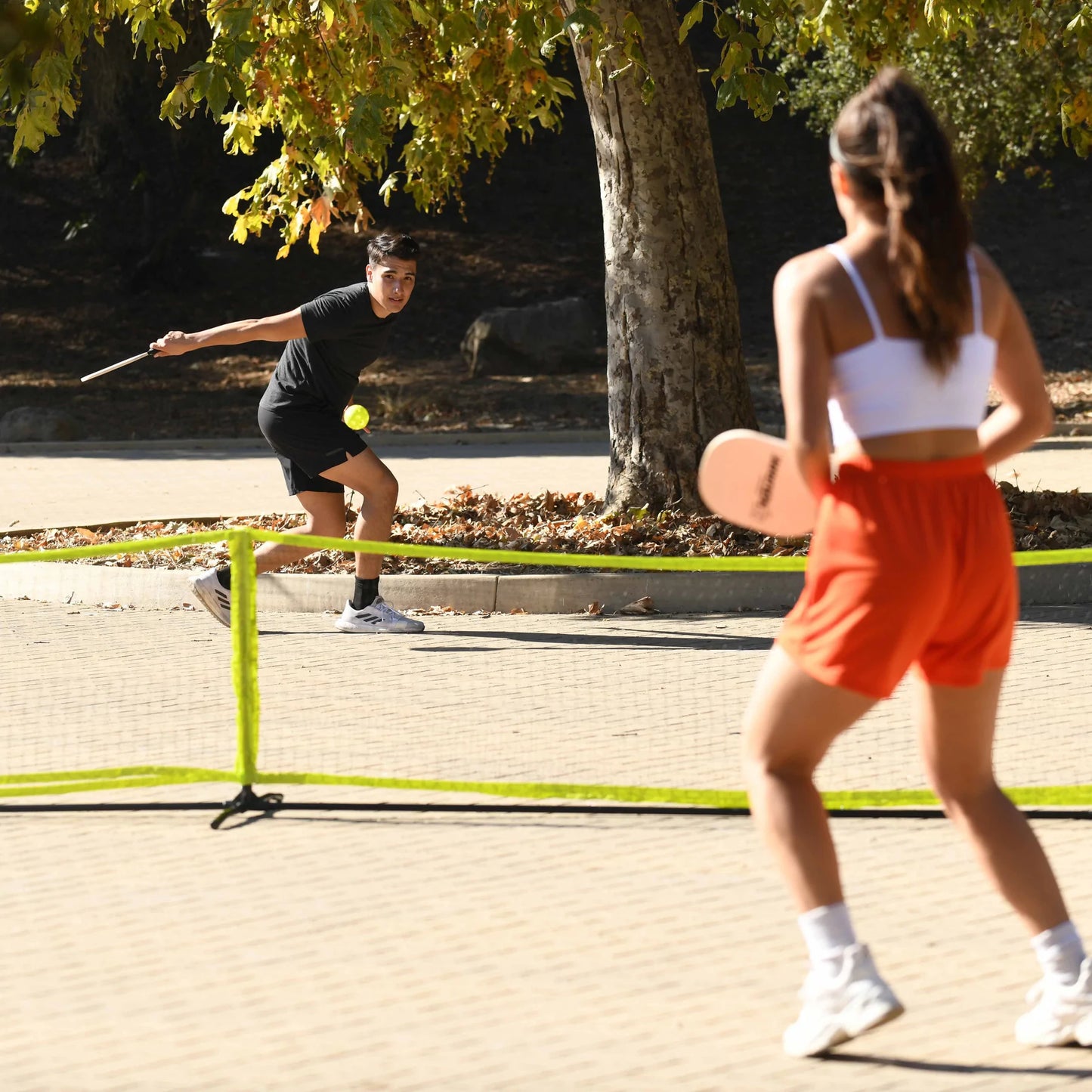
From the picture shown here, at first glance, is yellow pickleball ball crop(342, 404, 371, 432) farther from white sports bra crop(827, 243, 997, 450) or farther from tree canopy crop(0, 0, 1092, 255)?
white sports bra crop(827, 243, 997, 450)

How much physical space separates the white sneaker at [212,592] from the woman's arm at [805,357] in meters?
5.81

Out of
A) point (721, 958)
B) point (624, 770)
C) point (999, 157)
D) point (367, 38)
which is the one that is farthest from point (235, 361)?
point (721, 958)

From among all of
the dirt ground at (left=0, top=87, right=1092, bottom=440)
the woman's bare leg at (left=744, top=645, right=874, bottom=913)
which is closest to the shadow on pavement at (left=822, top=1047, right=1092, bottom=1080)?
the woman's bare leg at (left=744, top=645, right=874, bottom=913)

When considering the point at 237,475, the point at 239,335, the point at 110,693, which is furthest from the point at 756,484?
the point at 237,475

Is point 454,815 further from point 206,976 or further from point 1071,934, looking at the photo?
point 1071,934

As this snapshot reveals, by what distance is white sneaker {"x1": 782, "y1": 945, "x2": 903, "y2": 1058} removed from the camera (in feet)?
11.6

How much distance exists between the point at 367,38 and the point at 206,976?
806cm

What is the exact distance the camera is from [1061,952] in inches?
143

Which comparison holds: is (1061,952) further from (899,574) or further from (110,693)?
(110,693)

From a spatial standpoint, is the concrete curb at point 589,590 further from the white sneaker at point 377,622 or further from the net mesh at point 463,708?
the white sneaker at point 377,622

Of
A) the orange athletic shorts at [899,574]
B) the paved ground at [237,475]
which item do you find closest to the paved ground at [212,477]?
the paved ground at [237,475]

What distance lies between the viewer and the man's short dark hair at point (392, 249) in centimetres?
841

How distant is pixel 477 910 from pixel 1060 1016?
1622 millimetres

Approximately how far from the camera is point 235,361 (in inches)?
1128
